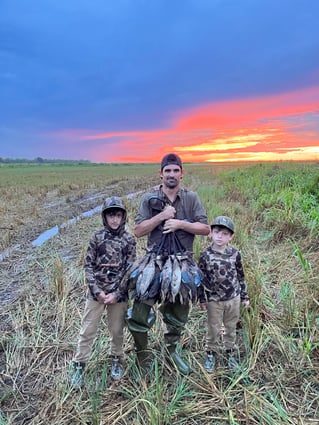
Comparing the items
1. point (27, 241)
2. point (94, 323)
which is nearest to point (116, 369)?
point (94, 323)

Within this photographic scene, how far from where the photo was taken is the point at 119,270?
2.94m

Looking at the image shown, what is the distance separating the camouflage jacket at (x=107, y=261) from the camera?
2896mm

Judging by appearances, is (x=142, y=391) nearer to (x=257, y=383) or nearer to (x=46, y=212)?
(x=257, y=383)

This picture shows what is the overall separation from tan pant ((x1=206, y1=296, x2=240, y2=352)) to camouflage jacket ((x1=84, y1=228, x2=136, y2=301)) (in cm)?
79

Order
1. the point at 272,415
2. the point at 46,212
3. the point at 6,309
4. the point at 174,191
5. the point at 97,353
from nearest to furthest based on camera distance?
the point at 272,415, the point at 174,191, the point at 97,353, the point at 6,309, the point at 46,212

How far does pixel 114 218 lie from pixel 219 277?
1.05m

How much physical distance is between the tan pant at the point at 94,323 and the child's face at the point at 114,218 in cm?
69

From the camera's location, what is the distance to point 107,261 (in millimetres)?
2906

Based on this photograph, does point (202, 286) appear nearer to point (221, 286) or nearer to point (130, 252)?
point (221, 286)

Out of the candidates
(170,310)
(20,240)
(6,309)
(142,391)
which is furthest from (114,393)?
(20,240)

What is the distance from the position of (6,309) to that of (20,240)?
4003 millimetres

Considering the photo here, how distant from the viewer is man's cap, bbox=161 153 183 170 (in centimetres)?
276

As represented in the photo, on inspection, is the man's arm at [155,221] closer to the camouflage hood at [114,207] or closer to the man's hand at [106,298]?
the camouflage hood at [114,207]

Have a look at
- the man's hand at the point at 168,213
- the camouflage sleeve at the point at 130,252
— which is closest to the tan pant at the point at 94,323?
the camouflage sleeve at the point at 130,252
